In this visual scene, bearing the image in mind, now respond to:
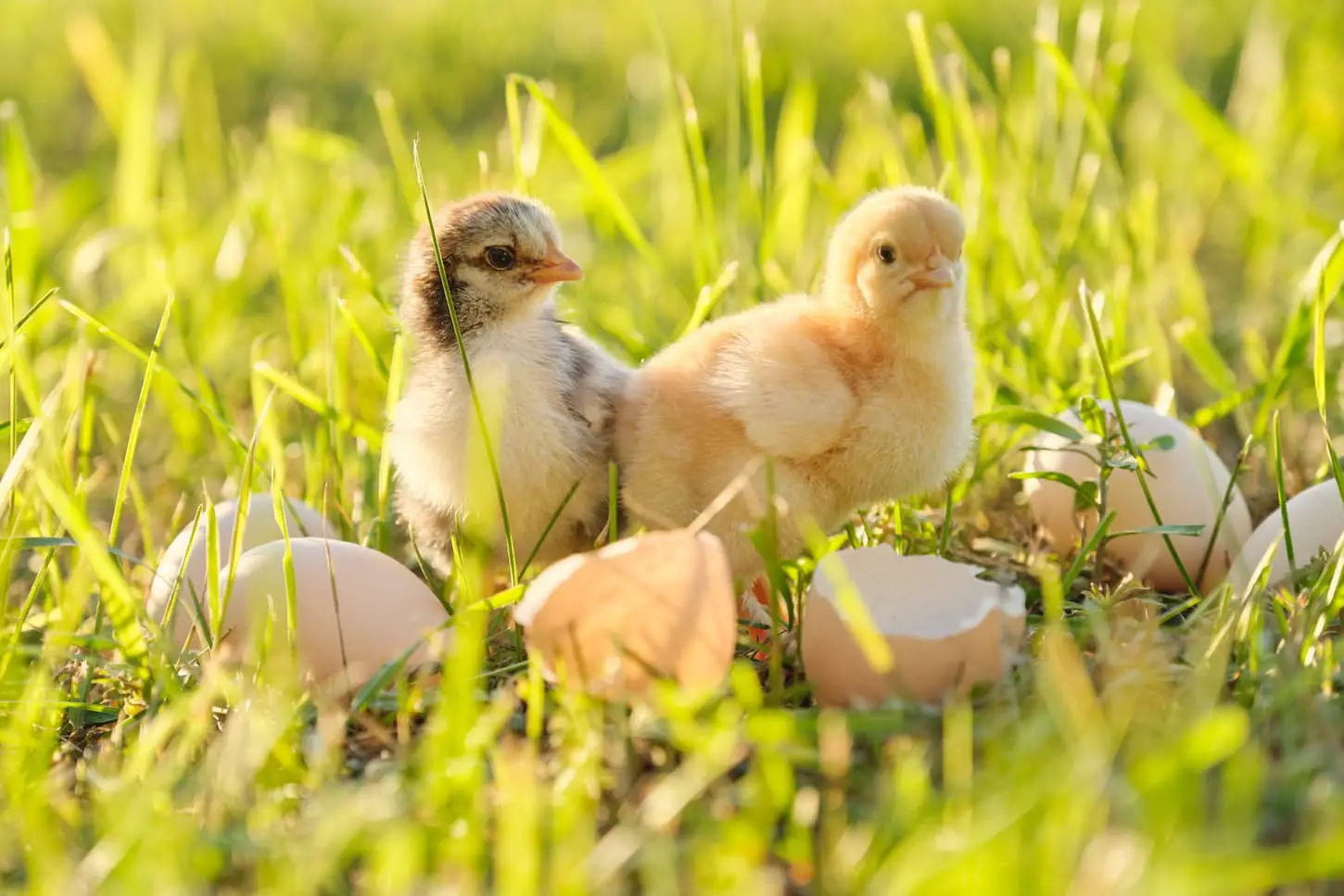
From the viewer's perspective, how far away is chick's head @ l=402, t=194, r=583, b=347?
217 cm

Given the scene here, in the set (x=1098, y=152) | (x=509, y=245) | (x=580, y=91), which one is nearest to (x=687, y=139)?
(x=509, y=245)

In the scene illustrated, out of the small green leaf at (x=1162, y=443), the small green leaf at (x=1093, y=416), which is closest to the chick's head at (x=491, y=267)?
the small green leaf at (x=1093, y=416)

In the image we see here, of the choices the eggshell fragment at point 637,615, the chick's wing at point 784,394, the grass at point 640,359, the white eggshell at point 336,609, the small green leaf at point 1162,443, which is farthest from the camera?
the small green leaf at point 1162,443

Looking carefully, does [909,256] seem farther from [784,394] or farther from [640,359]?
[640,359]

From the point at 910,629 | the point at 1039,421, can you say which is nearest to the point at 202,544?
the point at 910,629

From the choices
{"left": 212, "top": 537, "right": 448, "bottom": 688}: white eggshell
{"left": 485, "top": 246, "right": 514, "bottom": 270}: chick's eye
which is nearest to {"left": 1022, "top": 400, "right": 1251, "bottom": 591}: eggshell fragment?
{"left": 485, "top": 246, "right": 514, "bottom": 270}: chick's eye

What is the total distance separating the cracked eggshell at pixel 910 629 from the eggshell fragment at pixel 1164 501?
0.45 meters

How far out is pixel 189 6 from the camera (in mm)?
6090

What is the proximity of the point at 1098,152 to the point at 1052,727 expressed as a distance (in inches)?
73.2

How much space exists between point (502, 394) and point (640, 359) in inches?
27.9

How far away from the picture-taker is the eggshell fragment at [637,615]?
1633 mm

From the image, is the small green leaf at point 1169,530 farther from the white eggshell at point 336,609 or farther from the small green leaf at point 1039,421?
the white eggshell at point 336,609

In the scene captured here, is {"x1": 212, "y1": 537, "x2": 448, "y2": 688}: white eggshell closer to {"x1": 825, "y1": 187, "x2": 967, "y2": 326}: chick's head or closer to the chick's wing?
the chick's wing

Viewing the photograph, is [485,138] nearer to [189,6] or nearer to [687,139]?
[189,6]
